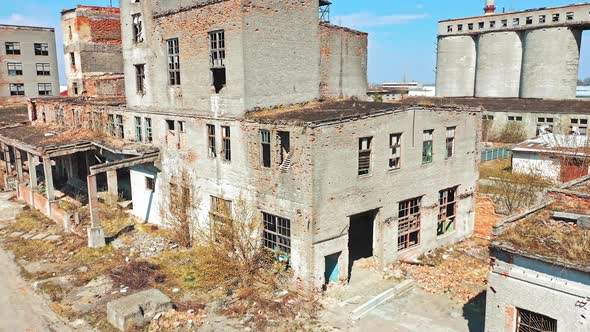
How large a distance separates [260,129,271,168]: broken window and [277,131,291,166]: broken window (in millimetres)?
586

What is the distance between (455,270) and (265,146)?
9113 millimetres

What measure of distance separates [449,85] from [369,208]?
160 ft

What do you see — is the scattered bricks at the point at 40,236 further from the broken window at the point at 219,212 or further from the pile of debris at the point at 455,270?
the pile of debris at the point at 455,270

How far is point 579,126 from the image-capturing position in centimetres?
3988

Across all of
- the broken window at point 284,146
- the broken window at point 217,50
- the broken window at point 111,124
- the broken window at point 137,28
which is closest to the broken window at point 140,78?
the broken window at point 137,28

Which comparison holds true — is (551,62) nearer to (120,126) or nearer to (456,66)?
(456,66)

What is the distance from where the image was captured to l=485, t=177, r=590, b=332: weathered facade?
33.2 feet

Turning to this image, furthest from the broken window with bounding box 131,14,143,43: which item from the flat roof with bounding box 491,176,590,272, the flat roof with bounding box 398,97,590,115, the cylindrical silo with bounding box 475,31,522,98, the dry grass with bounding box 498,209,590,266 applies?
the cylindrical silo with bounding box 475,31,522,98

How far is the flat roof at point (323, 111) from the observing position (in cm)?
1633

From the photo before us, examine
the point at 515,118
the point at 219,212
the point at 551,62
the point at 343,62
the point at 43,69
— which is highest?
the point at 43,69

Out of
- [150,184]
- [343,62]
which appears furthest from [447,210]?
[150,184]

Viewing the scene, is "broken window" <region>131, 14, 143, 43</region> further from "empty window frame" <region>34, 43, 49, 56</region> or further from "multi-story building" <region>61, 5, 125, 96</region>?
"empty window frame" <region>34, 43, 49, 56</region>

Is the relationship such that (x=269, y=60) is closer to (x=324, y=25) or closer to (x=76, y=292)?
(x=324, y=25)

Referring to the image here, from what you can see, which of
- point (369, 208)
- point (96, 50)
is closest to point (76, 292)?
point (369, 208)
